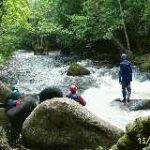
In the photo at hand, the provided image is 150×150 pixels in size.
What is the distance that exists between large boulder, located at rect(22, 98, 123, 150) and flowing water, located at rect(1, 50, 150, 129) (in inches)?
157

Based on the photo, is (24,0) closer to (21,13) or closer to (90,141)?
(21,13)

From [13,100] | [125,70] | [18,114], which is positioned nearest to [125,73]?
[125,70]

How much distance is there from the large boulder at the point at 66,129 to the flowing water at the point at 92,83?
3992 mm

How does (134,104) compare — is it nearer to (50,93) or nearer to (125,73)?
(125,73)

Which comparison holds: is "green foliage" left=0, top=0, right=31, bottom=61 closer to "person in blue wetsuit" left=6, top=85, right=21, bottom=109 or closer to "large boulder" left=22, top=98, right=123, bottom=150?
"person in blue wetsuit" left=6, top=85, right=21, bottom=109

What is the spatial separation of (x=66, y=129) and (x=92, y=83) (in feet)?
43.1

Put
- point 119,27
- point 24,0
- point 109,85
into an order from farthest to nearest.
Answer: point 119,27
point 24,0
point 109,85

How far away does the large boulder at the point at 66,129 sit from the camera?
36.6ft

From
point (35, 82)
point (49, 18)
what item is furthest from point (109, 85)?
point (49, 18)

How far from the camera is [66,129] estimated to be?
1138cm

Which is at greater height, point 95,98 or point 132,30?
point 132,30

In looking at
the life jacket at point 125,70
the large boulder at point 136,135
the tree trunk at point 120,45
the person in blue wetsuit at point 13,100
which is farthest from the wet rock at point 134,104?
the tree trunk at point 120,45

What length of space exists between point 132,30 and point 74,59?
5.85 m

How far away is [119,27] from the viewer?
3266 centimetres
